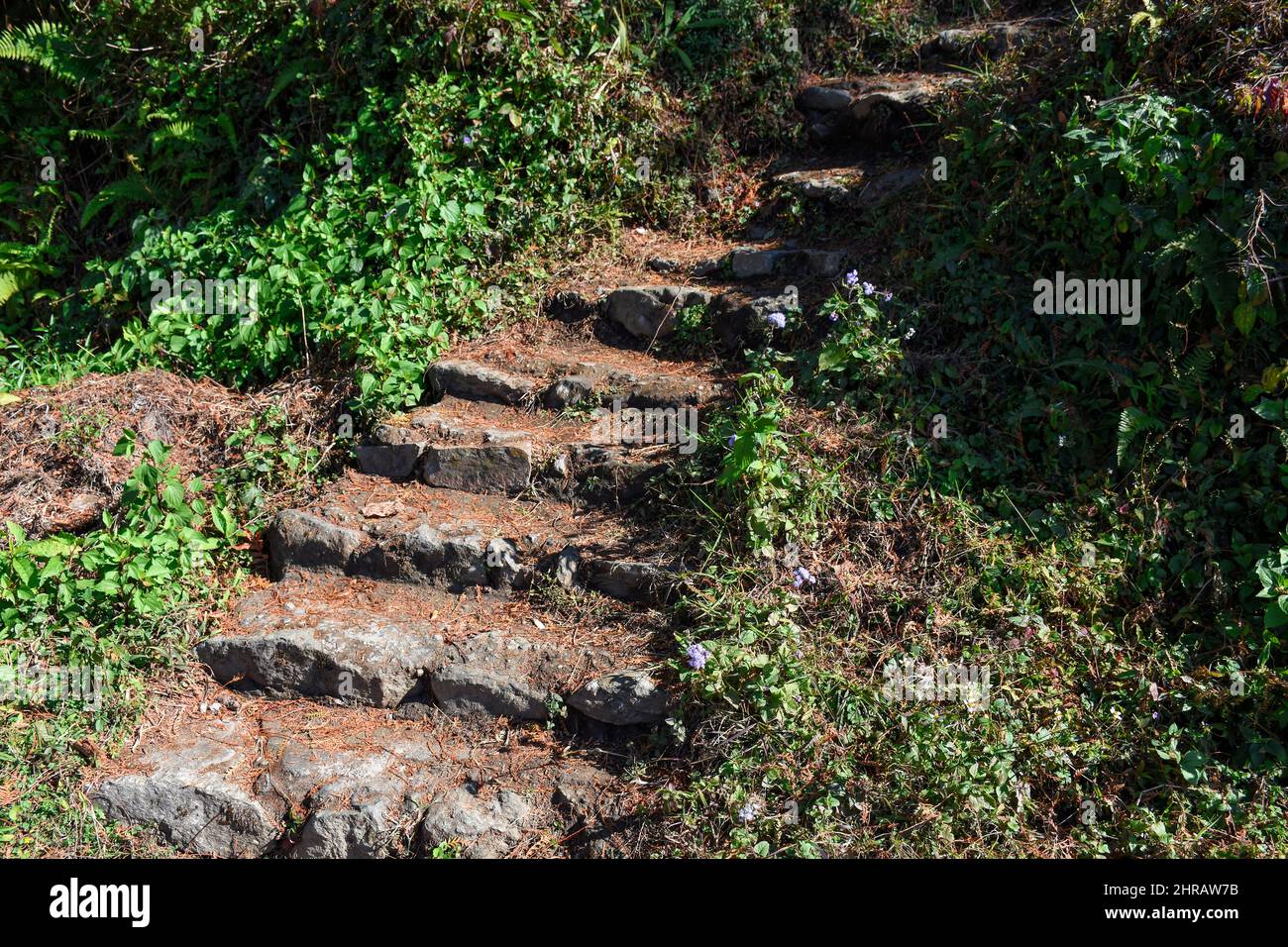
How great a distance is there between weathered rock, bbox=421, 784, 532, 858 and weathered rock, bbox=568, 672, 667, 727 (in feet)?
1.51

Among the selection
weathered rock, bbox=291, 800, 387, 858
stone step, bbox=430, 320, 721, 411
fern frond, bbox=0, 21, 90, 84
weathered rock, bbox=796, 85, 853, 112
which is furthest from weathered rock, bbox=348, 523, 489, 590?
fern frond, bbox=0, 21, 90, 84

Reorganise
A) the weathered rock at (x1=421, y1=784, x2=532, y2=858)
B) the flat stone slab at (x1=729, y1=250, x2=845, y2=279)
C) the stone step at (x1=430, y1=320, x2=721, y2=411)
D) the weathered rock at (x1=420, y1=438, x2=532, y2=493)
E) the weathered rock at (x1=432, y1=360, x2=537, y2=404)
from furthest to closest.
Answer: the flat stone slab at (x1=729, y1=250, x2=845, y2=279)
the weathered rock at (x1=432, y1=360, x2=537, y2=404)
the stone step at (x1=430, y1=320, x2=721, y2=411)
the weathered rock at (x1=420, y1=438, x2=532, y2=493)
the weathered rock at (x1=421, y1=784, x2=532, y2=858)

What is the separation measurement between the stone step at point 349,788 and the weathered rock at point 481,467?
129cm

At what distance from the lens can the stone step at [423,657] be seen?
410 cm

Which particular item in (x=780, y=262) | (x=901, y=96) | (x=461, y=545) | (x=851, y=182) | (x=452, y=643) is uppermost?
(x=901, y=96)

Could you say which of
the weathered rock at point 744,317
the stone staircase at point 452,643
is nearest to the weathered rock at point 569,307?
the stone staircase at point 452,643

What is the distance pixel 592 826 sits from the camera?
12.2 ft

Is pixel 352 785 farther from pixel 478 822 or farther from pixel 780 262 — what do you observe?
pixel 780 262

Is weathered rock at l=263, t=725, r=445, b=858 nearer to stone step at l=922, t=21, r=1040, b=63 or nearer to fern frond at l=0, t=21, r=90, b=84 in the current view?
stone step at l=922, t=21, r=1040, b=63

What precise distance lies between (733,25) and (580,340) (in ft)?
9.46

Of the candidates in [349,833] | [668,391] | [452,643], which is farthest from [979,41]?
[349,833]

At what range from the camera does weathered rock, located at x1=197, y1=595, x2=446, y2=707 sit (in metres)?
4.28

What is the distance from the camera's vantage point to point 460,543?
15.2 feet

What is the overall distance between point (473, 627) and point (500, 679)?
36 cm
